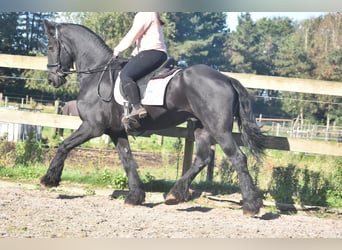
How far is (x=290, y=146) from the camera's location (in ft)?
22.2

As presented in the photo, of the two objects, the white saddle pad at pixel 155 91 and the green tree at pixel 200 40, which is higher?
the green tree at pixel 200 40

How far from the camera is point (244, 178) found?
5.63 meters

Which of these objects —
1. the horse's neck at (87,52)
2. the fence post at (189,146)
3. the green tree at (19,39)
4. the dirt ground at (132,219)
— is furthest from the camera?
the green tree at (19,39)

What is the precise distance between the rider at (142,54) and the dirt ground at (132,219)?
112 centimetres

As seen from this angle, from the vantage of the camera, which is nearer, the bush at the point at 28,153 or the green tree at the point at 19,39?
the bush at the point at 28,153

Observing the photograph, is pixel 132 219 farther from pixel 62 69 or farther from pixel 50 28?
pixel 50 28

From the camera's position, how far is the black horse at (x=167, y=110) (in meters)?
5.68

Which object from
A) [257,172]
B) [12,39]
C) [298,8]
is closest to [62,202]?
[257,172]

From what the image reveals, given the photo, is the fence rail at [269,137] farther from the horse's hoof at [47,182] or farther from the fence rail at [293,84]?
the horse's hoof at [47,182]

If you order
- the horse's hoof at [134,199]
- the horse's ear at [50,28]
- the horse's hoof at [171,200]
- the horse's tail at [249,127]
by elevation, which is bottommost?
the horse's hoof at [134,199]

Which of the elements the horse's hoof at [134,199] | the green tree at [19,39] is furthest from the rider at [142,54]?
the green tree at [19,39]

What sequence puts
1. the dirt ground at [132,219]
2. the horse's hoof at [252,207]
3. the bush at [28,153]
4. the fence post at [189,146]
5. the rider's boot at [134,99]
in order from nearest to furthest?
1. the dirt ground at [132,219]
2. the horse's hoof at [252,207]
3. the rider's boot at [134,99]
4. the fence post at [189,146]
5. the bush at [28,153]

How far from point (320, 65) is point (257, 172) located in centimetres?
2454
